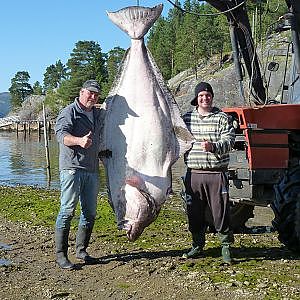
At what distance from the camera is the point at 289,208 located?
5.78 meters

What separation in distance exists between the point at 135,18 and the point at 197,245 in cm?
251

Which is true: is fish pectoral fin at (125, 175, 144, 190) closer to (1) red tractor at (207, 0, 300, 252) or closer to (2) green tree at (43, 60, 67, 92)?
(1) red tractor at (207, 0, 300, 252)

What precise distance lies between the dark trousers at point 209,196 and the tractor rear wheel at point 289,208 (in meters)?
0.68

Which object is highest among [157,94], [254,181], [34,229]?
[157,94]

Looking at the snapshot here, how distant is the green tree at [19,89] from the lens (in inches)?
4929

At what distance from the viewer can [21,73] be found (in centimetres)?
13012

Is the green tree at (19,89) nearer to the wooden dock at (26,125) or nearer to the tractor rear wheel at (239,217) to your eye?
the wooden dock at (26,125)

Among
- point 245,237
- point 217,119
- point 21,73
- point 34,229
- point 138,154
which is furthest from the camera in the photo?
point 21,73

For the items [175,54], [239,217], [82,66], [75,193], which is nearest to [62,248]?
[75,193]

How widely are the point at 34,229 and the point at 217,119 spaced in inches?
151

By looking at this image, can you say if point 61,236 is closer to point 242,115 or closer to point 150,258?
point 150,258

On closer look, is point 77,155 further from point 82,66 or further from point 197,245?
point 82,66

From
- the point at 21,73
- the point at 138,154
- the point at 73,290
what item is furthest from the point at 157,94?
the point at 21,73

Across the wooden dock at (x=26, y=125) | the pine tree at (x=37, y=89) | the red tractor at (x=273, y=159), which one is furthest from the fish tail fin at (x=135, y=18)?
the pine tree at (x=37, y=89)
